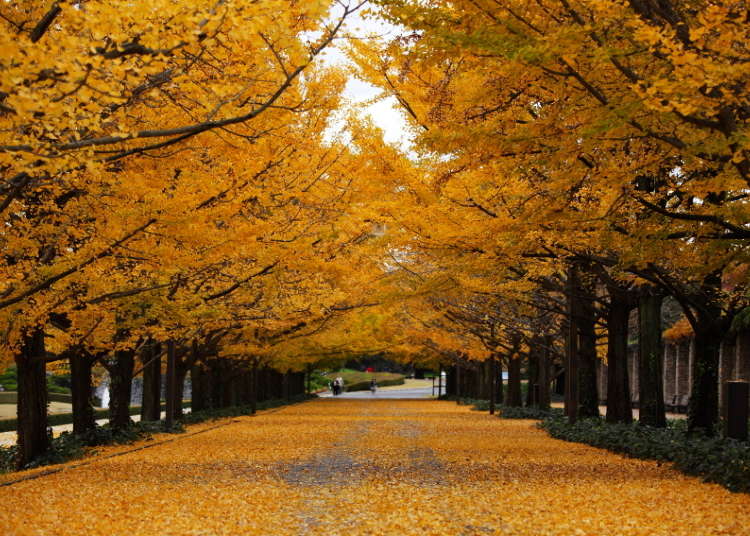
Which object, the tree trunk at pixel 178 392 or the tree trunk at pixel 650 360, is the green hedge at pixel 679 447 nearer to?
the tree trunk at pixel 650 360

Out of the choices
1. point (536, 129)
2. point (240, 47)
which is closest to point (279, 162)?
Result: point (240, 47)

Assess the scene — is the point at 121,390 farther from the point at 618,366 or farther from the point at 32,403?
the point at 618,366

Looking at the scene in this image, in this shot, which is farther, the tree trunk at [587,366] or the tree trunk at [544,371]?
the tree trunk at [544,371]

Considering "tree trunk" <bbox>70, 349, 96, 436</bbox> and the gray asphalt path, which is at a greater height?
"tree trunk" <bbox>70, 349, 96, 436</bbox>

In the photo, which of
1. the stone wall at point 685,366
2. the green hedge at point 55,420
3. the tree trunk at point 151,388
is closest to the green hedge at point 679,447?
the tree trunk at point 151,388

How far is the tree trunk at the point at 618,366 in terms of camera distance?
1969cm

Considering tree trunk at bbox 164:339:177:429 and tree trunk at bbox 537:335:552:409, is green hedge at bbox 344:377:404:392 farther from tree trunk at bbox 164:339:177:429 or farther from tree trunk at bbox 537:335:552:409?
tree trunk at bbox 164:339:177:429

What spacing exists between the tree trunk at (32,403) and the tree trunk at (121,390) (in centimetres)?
411

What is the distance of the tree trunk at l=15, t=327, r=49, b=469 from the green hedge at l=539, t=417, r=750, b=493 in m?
9.95

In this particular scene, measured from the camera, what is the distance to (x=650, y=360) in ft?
56.6

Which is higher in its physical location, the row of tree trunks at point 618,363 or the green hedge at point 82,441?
the row of tree trunks at point 618,363

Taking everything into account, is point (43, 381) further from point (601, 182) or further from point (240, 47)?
point (601, 182)

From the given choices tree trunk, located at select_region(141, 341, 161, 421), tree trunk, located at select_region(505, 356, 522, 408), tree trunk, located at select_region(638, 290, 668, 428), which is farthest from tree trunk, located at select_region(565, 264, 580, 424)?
tree trunk, located at select_region(505, 356, 522, 408)

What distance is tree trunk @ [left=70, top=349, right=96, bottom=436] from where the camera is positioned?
18.3 meters
